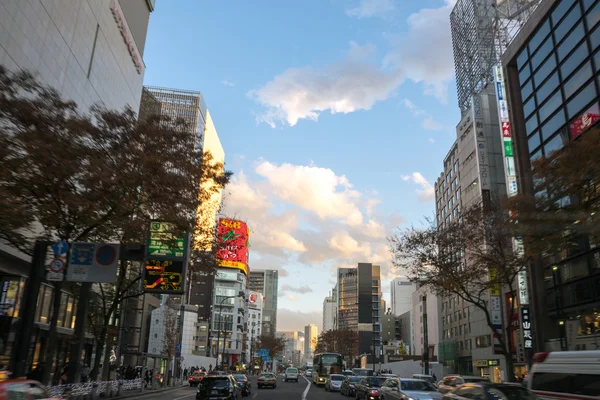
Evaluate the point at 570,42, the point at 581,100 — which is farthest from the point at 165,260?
the point at 570,42

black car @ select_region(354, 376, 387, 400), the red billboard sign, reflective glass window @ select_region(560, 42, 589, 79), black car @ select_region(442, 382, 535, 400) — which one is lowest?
black car @ select_region(354, 376, 387, 400)

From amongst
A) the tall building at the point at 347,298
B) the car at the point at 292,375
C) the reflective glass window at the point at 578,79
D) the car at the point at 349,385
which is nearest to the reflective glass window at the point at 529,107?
the reflective glass window at the point at 578,79

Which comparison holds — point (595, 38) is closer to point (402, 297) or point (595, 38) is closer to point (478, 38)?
point (478, 38)

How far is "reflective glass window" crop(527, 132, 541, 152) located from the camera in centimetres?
3872

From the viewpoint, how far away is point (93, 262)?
16953mm

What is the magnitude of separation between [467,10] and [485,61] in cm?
1092

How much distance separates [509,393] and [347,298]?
6633 inches

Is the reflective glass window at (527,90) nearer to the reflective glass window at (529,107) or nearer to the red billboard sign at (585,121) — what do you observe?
the reflective glass window at (529,107)

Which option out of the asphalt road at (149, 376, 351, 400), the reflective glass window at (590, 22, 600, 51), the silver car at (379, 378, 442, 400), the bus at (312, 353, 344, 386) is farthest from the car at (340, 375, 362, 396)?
the reflective glass window at (590, 22, 600, 51)

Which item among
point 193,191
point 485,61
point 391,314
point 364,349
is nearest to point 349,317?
point 391,314

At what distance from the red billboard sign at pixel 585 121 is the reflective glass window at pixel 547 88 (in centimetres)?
429

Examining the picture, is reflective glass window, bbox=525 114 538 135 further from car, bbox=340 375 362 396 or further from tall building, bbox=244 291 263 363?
tall building, bbox=244 291 263 363

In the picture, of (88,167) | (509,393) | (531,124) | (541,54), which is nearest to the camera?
(509,393)

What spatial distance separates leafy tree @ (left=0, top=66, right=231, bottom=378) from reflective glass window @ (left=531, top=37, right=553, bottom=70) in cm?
3139
